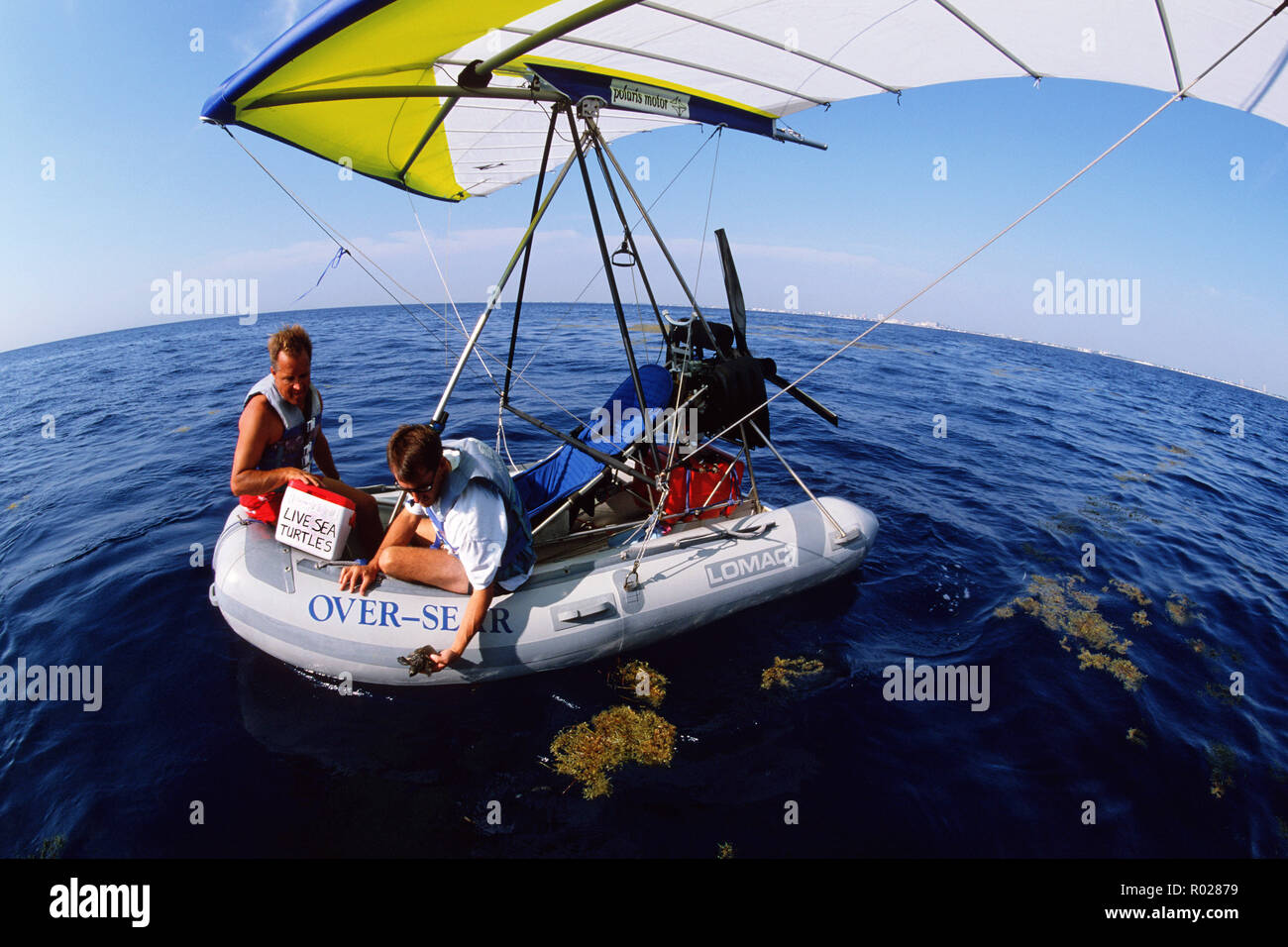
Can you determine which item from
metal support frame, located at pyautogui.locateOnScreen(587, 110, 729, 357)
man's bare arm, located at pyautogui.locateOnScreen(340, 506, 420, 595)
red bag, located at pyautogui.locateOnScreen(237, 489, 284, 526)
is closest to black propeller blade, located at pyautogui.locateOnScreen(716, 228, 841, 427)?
metal support frame, located at pyautogui.locateOnScreen(587, 110, 729, 357)

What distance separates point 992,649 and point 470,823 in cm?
493

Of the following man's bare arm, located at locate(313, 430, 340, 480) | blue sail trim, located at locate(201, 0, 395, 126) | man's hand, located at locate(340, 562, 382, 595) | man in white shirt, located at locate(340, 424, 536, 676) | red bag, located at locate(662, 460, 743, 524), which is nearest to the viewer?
blue sail trim, located at locate(201, 0, 395, 126)

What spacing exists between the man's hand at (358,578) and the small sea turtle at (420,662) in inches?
26.6

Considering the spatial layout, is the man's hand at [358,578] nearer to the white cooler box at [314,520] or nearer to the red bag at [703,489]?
the white cooler box at [314,520]

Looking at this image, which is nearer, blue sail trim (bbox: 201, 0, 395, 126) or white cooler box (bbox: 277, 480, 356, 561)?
blue sail trim (bbox: 201, 0, 395, 126)

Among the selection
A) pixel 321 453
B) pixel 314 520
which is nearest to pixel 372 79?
pixel 321 453

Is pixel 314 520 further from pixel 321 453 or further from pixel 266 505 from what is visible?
pixel 321 453

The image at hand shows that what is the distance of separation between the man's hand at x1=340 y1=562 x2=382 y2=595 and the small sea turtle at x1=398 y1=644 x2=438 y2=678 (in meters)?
0.68

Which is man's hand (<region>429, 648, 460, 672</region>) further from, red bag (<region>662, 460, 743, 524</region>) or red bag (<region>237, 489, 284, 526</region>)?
red bag (<region>662, 460, 743, 524</region>)

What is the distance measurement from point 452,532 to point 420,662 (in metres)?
1.00

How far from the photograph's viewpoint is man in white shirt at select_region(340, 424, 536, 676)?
3.09 m
